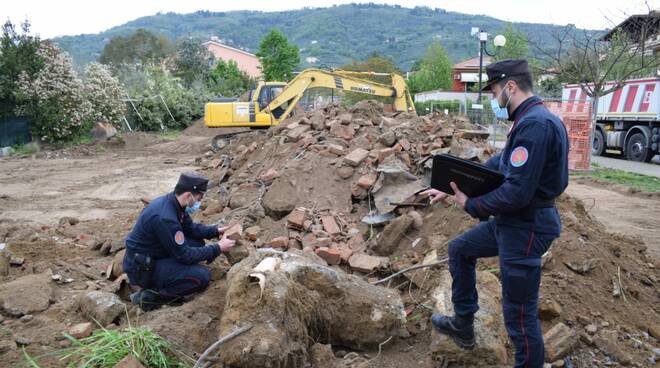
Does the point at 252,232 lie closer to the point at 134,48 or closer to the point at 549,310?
the point at 549,310

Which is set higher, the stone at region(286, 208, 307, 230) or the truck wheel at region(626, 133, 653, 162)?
the stone at region(286, 208, 307, 230)

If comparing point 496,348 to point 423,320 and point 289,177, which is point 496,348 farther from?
point 289,177

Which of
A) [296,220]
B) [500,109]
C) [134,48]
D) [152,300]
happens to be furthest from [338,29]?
[500,109]

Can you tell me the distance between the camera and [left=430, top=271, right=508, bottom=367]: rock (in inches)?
138

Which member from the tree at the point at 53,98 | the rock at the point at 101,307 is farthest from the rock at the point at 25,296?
the tree at the point at 53,98

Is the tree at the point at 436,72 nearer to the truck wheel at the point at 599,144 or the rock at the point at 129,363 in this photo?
the truck wheel at the point at 599,144

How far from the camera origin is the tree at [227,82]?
36.7 meters

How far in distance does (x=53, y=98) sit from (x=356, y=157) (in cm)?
1602

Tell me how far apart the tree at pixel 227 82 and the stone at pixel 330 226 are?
30.4m

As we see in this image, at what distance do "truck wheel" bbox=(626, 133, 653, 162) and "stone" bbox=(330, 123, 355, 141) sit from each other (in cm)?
1223

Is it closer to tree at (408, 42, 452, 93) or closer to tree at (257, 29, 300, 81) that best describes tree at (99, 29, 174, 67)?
tree at (257, 29, 300, 81)

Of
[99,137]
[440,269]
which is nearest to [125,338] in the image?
[440,269]

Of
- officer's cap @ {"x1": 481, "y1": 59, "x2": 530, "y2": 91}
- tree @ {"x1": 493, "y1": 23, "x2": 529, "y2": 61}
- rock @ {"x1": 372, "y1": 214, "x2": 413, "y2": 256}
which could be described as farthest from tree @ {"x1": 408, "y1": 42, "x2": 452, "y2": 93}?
officer's cap @ {"x1": 481, "y1": 59, "x2": 530, "y2": 91}

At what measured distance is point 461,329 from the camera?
344 centimetres
